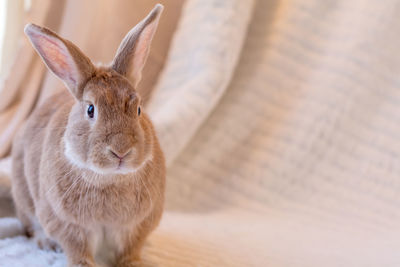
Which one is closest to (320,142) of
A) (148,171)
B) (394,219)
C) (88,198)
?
(394,219)

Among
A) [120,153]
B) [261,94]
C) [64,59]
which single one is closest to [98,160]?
[120,153]

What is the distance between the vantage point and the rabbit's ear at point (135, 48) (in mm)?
899

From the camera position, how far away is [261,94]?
167 centimetres

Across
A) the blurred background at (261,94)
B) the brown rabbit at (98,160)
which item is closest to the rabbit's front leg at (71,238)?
the brown rabbit at (98,160)

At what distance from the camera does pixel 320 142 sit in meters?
1.63

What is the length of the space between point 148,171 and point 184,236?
37 cm

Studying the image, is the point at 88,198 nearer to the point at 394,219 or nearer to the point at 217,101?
the point at 217,101

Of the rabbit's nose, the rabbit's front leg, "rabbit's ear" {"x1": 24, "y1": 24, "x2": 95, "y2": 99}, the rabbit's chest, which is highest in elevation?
"rabbit's ear" {"x1": 24, "y1": 24, "x2": 95, "y2": 99}

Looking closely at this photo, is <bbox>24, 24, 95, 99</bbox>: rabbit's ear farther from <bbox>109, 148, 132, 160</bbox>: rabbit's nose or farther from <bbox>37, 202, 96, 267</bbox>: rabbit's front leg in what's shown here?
<bbox>37, 202, 96, 267</bbox>: rabbit's front leg

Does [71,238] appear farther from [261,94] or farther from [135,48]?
[261,94]

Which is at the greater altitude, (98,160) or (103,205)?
(98,160)

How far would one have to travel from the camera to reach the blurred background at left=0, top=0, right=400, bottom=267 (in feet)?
5.11

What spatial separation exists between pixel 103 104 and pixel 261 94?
0.88 metres

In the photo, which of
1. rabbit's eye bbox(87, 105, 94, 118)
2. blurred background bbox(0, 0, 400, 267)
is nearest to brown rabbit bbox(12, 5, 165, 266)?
rabbit's eye bbox(87, 105, 94, 118)
